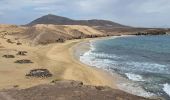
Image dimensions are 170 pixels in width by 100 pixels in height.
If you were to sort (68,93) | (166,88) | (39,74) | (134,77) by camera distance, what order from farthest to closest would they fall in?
1. (134,77)
2. (39,74)
3. (166,88)
4. (68,93)

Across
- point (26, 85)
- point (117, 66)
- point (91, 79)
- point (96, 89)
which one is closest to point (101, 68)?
point (117, 66)

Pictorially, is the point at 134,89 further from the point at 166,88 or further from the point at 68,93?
the point at 68,93

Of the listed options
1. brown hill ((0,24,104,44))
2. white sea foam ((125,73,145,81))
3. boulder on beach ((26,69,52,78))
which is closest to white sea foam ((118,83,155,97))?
white sea foam ((125,73,145,81))

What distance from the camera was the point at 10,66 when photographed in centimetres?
3944

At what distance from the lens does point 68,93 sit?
22281 millimetres

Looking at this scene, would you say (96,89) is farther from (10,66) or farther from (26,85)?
(10,66)

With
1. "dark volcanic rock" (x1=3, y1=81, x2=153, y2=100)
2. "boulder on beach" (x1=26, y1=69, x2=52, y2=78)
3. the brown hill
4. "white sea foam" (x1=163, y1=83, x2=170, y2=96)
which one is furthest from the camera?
the brown hill

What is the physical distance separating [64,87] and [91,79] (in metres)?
10.4

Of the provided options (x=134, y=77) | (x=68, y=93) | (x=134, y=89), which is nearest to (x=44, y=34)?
(x=134, y=77)

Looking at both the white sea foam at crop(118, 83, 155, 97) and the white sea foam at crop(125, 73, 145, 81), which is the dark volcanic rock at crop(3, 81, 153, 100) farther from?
the white sea foam at crop(125, 73, 145, 81)

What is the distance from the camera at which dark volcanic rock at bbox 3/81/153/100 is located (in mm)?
21703

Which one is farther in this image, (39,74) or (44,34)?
(44,34)

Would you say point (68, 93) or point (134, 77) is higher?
point (68, 93)

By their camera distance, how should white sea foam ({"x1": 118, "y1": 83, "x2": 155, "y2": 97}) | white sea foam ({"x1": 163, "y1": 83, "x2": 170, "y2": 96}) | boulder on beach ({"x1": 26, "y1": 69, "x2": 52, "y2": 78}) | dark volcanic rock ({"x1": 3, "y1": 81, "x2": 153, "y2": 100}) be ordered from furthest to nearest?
boulder on beach ({"x1": 26, "y1": 69, "x2": 52, "y2": 78}) < white sea foam ({"x1": 163, "y1": 83, "x2": 170, "y2": 96}) < white sea foam ({"x1": 118, "y1": 83, "x2": 155, "y2": 97}) < dark volcanic rock ({"x1": 3, "y1": 81, "x2": 153, "y2": 100})
